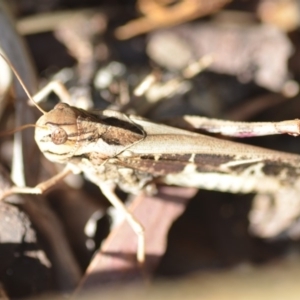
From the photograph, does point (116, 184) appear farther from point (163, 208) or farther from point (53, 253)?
point (53, 253)

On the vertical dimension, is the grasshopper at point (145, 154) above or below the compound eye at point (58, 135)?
below

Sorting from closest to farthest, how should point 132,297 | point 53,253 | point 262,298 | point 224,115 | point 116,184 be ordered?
1. point 262,298
2. point 132,297
3. point 53,253
4. point 116,184
5. point 224,115

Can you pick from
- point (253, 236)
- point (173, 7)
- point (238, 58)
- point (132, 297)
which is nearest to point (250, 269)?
point (253, 236)

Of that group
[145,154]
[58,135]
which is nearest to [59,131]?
[58,135]

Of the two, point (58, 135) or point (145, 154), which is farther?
point (145, 154)

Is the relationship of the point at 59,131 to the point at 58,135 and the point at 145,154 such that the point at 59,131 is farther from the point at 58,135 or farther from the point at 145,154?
the point at 145,154

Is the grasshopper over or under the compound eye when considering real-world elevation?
under
